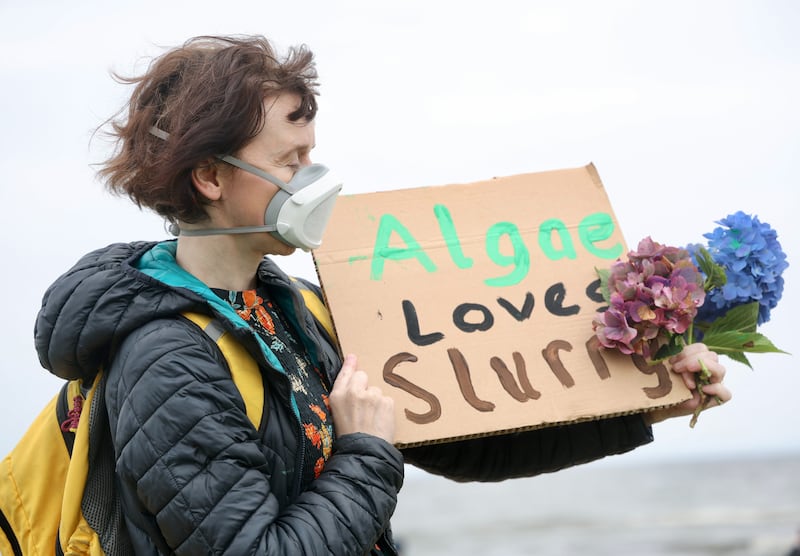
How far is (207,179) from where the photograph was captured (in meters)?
2.41

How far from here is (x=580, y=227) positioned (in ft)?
9.57

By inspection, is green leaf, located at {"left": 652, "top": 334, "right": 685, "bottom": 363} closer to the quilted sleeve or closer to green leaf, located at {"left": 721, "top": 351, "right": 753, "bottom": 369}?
green leaf, located at {"left": 721, "top": 351, "right": 753, "bottom": 369}

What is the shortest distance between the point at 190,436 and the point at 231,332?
26 centimetres

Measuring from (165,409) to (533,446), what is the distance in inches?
47.9

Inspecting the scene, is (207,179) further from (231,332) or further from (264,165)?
(231,332)

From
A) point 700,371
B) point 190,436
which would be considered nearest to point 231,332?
point 190,436

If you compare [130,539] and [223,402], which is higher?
[223,402]

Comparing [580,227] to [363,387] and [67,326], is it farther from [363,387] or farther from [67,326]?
[67,326]

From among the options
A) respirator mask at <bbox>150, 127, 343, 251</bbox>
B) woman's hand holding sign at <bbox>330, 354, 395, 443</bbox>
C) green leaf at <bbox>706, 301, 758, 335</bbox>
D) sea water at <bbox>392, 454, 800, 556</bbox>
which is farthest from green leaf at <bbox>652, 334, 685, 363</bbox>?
sea water at <bbox>392, 454, 800, 556</bbox>

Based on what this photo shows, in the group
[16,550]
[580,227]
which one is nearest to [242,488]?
[16,550]

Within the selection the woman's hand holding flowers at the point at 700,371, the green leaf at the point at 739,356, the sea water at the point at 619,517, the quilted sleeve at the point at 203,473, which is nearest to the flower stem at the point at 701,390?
the woman's hand holding flowers at the point at 700,371

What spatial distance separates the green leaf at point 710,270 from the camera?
8.79 feet

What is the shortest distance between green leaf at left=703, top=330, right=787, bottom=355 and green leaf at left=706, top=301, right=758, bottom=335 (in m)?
0.02

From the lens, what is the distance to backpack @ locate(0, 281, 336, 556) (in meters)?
2.20
